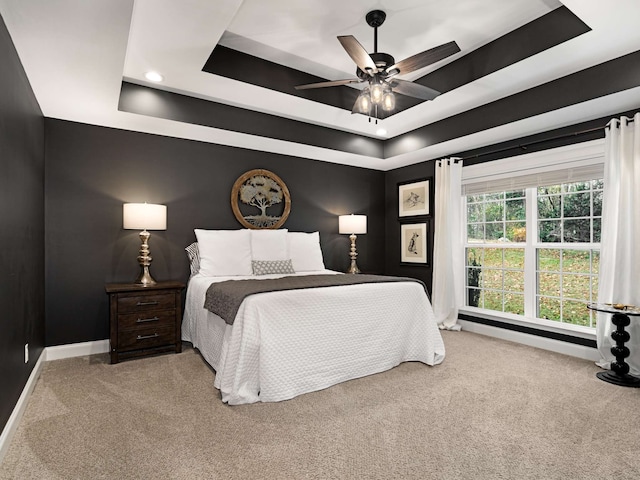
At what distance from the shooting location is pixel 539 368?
3131 mm

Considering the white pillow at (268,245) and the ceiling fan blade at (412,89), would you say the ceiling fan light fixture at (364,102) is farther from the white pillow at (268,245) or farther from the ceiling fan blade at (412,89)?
the white pillow at (268,245)

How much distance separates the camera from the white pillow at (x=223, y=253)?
12.2ft

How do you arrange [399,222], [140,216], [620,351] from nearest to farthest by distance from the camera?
[620,351], [140,216], [399,222]

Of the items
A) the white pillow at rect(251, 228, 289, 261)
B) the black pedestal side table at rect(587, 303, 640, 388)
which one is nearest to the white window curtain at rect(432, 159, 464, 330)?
the black pedestal side table at rect(587, 303, 640, 388)

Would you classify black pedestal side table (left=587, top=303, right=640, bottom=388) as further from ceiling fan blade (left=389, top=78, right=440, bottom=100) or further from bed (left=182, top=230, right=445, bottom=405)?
ceiling fan blade (left=389, top=78, right=440, bottom=100)

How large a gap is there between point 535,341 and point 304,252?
2.64 m

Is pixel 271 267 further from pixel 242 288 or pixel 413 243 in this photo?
pixel 413 243

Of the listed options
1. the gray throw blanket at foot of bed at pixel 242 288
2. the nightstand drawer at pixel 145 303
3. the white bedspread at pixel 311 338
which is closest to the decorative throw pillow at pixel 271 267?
the white bedspread at pixel 311 338

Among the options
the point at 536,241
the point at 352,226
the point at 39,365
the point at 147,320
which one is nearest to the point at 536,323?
the point at 536,241

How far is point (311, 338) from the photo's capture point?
2654 millimetres

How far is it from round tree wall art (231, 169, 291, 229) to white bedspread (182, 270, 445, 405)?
3.68 feet

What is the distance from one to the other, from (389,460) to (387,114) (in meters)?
3.31

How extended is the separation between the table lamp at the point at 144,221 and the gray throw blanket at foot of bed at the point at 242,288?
2.76 ft

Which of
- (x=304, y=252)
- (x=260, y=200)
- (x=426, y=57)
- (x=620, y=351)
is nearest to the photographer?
(x=426, y=57)
